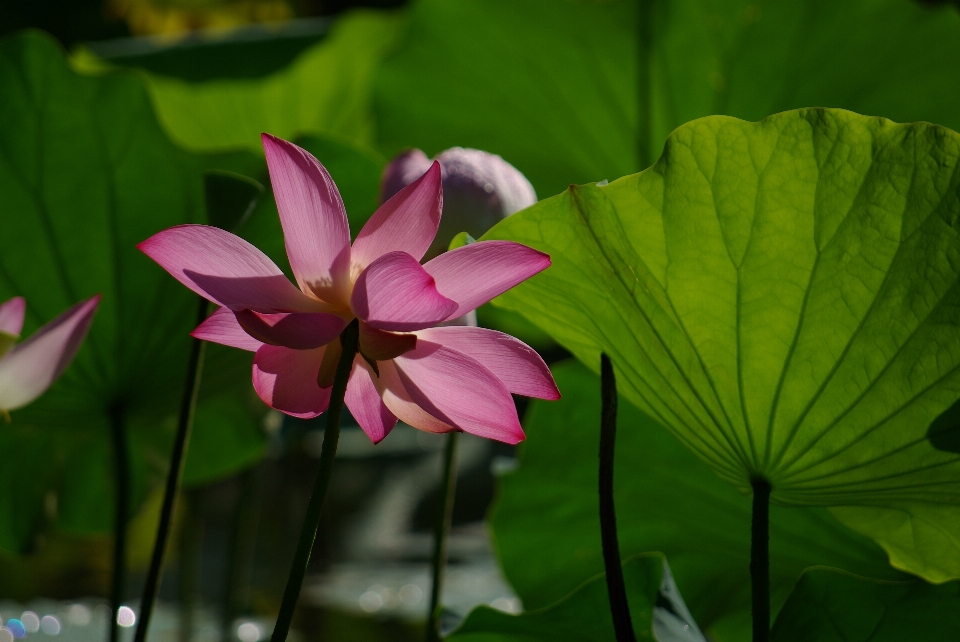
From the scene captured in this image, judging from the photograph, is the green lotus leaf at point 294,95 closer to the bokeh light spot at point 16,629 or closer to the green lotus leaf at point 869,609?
the bokeh light spot at point 16,629

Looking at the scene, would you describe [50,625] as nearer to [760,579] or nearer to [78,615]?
[78,615]

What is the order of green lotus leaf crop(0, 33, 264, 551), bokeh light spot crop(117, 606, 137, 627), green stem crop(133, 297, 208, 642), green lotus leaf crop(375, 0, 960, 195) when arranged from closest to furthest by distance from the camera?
green stem crop(133, 297, 208, 642) → green lotus leaf crop(0, 33, 264, 551) → green lotus leaf crop(375, 0, 960, 195) → bokeh light spot crop(117, 606, 137, 627)

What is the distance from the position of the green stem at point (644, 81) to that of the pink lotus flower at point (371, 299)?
52 cm

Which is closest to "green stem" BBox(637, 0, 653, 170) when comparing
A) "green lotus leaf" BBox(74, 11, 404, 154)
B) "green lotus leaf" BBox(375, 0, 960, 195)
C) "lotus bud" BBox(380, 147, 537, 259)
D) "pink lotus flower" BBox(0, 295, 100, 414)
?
"green lotus leaf" BBox(375, 0, 960, 195)

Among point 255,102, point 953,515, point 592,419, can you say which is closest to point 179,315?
point 592,419

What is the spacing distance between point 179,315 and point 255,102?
543 millimetres

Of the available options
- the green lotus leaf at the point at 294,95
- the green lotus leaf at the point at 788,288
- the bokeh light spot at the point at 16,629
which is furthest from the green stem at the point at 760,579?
the bokeh light spot at the point at 16,629

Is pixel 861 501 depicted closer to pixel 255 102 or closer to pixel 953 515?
pixel 953 515

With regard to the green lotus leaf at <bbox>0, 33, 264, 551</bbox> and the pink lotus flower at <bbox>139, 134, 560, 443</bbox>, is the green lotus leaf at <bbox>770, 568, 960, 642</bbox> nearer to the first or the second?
the pink lotus flower at <bbox>139, 134, 560, 443</bbox>

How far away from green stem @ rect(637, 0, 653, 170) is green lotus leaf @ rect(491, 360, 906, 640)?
27 cm

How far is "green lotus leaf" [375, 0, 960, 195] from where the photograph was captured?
69 cm

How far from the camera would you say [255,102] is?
3.10 ft

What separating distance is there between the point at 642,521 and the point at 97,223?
372 mm

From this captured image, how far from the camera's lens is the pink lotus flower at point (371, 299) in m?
0.23
